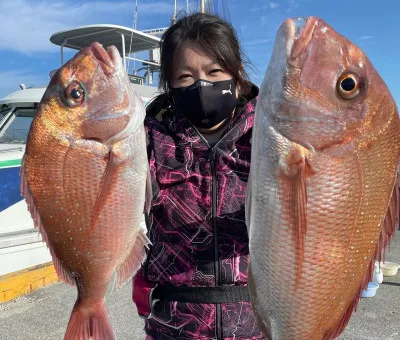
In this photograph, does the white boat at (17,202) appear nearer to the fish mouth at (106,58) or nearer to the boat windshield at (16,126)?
the boat windshield at (16,126)

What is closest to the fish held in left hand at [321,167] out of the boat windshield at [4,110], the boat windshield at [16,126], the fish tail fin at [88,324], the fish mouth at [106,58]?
the fish mouth at [106,58]

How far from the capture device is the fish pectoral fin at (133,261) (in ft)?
5.51

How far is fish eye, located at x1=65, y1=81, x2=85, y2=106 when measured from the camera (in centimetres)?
161

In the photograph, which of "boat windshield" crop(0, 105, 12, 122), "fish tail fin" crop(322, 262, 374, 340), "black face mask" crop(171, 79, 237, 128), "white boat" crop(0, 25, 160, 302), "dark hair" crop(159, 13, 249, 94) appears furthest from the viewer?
"boat windshield" crop(0, 105, 12, 122)

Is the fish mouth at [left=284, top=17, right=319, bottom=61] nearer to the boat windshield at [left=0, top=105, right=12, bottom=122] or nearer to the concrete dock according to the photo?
the concrete dock

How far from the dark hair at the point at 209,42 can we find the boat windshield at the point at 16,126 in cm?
494

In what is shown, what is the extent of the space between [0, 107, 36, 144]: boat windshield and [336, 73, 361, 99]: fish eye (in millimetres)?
5900

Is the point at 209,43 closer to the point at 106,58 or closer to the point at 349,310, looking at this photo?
the point at 106,58

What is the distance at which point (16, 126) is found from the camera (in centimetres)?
656


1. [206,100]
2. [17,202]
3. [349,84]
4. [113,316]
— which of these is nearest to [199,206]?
[206,100]

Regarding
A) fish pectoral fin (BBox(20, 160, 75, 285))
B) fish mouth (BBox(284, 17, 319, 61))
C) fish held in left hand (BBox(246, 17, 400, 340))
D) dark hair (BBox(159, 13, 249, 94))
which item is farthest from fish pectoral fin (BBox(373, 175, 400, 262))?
fish pectoral fin (BBox(20, 160, 75, 285))

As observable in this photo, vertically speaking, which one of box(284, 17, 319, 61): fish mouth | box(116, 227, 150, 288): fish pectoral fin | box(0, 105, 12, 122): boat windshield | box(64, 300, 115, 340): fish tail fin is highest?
box(284, 17, 319, 61): fish mouth

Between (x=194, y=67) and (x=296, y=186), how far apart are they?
2.79ft

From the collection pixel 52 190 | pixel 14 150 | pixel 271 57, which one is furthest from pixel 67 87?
pixel 14 150
